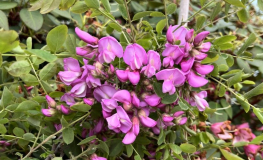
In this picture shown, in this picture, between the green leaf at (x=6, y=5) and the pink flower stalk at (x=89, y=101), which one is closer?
the pink flower stalk at (x=89, y=101)

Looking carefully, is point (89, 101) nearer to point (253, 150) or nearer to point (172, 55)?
point (172, 55)

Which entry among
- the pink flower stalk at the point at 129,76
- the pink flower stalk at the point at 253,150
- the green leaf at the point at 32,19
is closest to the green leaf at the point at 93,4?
the pink flower stalk at the point at 129,76

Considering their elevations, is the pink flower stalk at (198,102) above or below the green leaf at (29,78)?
above

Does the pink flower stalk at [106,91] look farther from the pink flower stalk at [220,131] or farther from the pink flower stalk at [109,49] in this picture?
the pink flower stalk at [220,131]

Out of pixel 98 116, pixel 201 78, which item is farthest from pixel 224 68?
pixel 98 116

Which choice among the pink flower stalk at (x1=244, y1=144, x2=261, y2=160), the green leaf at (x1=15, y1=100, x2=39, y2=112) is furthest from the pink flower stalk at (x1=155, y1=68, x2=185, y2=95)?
the pink flower stalk at (x1=244, y1=144, x2=261, y2=160)

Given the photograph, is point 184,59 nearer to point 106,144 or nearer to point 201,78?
point 201,78

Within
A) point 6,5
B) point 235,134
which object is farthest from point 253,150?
point 6,5
